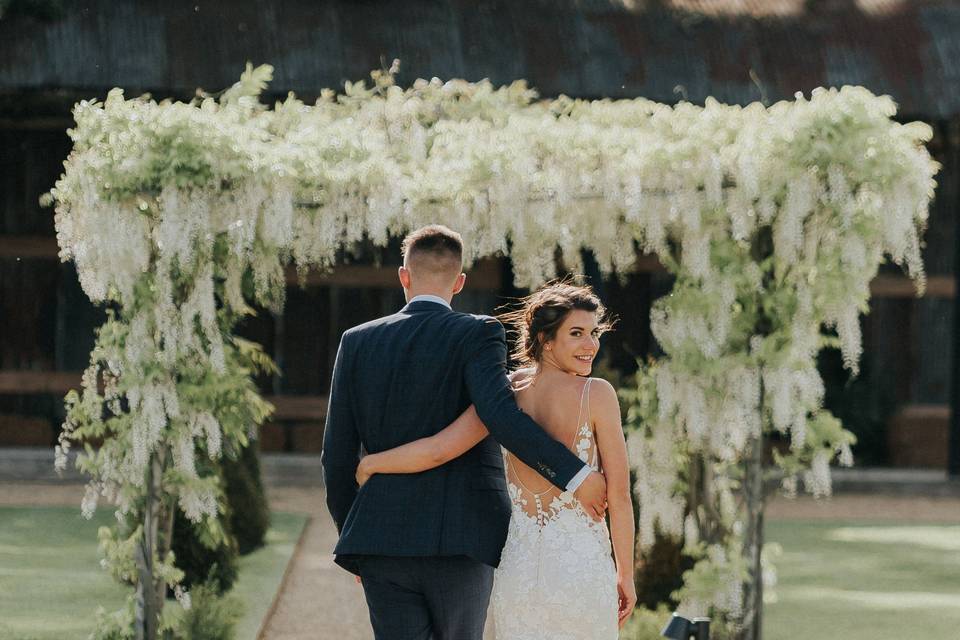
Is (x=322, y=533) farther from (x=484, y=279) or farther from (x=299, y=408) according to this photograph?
(x=484, y=279)

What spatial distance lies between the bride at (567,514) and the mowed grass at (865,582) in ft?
12.3

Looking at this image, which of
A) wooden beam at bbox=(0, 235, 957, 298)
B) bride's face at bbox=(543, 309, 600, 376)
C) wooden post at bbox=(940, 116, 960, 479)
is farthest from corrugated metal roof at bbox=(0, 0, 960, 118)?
bride's face at bbox=(543, 309, 600, 376)

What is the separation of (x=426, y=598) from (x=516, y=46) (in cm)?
911

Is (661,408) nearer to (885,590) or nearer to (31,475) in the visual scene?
(885,590)

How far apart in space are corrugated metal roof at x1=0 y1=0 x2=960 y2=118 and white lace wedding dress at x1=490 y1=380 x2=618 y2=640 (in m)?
8.41

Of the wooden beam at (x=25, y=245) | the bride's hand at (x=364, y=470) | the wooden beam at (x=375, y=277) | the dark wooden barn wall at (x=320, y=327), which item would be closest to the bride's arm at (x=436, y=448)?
the bride's hand at (x=364, y=470)

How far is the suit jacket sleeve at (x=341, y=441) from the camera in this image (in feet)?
12.7

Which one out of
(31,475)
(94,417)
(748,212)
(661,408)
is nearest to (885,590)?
(661,408)

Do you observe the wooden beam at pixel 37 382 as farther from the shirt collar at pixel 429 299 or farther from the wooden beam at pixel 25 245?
the shirt collar at pixel 429 299

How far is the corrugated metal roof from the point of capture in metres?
11.9

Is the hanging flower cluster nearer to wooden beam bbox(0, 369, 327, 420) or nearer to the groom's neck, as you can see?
the groom's neck

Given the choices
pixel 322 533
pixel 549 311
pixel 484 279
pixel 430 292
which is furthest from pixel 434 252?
pixel 484 279

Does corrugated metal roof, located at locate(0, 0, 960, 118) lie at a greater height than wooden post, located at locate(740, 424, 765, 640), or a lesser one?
greater

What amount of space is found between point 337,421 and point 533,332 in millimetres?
600
